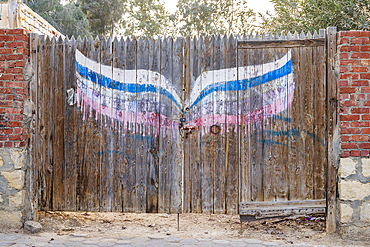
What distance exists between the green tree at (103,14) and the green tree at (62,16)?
3.53 m

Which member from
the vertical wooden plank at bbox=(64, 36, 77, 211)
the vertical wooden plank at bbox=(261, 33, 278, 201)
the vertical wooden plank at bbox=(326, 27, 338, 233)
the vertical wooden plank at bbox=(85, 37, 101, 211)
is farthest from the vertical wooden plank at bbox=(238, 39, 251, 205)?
the vertical wooden plank at bbox=(64, 36, 77, 211)

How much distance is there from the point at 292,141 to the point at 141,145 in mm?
1820

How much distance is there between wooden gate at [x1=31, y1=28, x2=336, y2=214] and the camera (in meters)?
3.84

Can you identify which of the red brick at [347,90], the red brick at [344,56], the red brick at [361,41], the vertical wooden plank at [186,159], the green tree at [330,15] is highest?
the green tree at [330,15]

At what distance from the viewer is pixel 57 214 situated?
4449 millimetres

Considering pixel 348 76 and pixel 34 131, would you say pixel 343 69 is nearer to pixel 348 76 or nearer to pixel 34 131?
pixel 348 76

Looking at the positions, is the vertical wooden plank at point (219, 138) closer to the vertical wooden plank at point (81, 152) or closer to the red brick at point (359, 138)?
the red brick at point (359, 138)

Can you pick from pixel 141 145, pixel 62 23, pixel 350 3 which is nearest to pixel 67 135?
pixel 141 145

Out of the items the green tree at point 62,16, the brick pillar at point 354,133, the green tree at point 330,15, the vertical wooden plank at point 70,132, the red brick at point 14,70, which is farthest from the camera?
the green tree at point 62,16

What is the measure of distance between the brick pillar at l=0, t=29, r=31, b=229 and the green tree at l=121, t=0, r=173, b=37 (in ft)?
62.8

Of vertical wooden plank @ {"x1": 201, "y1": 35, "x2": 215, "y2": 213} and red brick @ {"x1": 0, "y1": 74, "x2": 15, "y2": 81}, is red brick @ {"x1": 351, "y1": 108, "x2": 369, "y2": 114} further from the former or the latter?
red brick @ {"x1": 0, "y1": 74, "x2": 15, "y2": 81}

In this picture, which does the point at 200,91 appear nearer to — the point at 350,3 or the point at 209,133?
the point at 209,133

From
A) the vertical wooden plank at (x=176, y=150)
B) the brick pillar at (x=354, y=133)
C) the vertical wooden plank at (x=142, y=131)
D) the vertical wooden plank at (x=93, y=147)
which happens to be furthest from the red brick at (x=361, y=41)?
the vertical wooden plank at (x=93, y=147)

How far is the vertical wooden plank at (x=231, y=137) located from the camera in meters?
3.85
